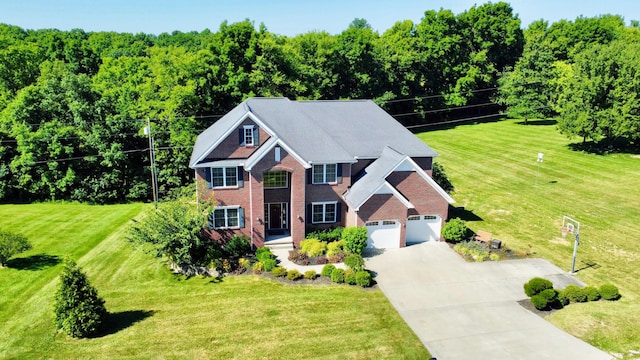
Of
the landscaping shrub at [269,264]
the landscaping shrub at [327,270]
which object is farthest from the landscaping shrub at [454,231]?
the landscaping shrub at [269,264]

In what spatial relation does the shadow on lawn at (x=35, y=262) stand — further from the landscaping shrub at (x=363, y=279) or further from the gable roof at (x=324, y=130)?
the landscaping shrub at (x=363, y=279)

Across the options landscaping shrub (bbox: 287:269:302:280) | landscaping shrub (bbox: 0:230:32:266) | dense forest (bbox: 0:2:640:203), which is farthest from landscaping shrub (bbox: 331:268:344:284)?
landscaping shrub (bbox: 0:230:32:266)

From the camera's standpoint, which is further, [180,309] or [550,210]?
[550,210]

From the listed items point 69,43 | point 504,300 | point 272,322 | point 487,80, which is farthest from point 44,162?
point 487,80

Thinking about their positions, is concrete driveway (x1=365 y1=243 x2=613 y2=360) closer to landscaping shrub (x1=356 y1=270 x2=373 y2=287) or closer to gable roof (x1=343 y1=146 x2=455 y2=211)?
landscaping shrub (x1=356 y1=270 x2=373 y2=287)

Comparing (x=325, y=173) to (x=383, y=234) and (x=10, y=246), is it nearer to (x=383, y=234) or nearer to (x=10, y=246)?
(x=383, y=234)

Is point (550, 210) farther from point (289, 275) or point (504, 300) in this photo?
point (289, 275)
